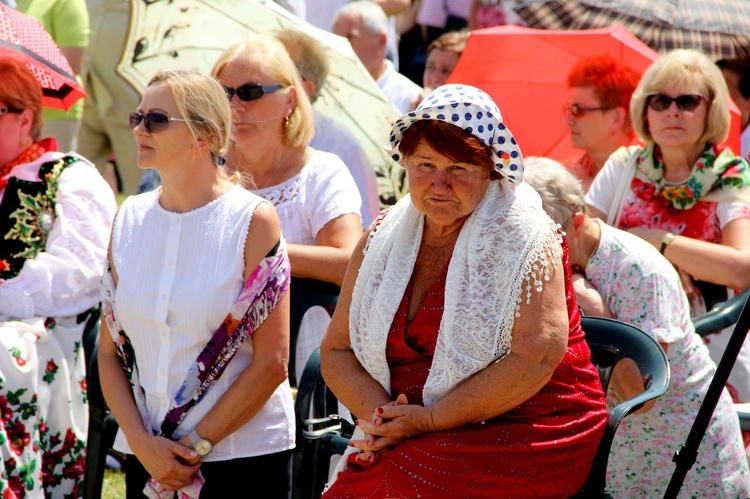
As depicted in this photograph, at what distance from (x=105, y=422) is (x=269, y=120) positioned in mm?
1298

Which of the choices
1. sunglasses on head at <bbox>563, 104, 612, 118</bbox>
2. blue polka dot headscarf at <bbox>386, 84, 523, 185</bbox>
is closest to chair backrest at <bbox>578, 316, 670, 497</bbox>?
blue polka dot headscarf at <bbox>386, 84, 523, 185</bbox>

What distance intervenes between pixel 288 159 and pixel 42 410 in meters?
1.35

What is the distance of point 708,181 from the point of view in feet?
14.4

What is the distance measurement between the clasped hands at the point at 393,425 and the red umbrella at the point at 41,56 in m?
2.35

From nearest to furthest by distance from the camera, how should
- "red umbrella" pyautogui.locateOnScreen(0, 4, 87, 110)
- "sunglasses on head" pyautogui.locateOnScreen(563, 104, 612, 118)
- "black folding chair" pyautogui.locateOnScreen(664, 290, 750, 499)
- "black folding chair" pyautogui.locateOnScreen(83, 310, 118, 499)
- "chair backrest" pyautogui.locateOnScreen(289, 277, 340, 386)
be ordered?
"black folding chair" pyautogui.locateOnScreen(664, 290, 750, 499) < "black folding chair" pyautogui.locateOnScreen(83, 310, 118, 499) < "chair backrest" pyautogui.locateOnScreen(289, 277, 340, 386) < "red umbrella" pyautogui.locateOnScreen(0, 4, 87, 110) < "sunglasses on head" pyautogui.locateOnScreen(563, 104, 612, 118)

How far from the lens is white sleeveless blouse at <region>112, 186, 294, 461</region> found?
10.4 feet

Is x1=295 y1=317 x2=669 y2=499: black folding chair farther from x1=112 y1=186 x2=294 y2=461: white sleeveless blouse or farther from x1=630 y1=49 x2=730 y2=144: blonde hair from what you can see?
x1=630 y1=49 x2=730 y2=144: blonde hair

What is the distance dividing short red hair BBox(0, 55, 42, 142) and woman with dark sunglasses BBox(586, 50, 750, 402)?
2394mm

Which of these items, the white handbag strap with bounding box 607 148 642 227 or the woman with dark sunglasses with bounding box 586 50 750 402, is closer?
the woman with dark sunglasses with bounding box 586 50 750 402

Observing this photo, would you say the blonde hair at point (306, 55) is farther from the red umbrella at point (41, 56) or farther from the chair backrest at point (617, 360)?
the chair backrest at point (617, 360)

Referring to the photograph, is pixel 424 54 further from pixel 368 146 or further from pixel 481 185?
pixel 481 185

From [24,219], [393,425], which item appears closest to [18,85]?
[24,219]

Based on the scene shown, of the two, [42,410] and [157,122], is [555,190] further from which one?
[42,410]

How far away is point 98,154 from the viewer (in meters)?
6.87
